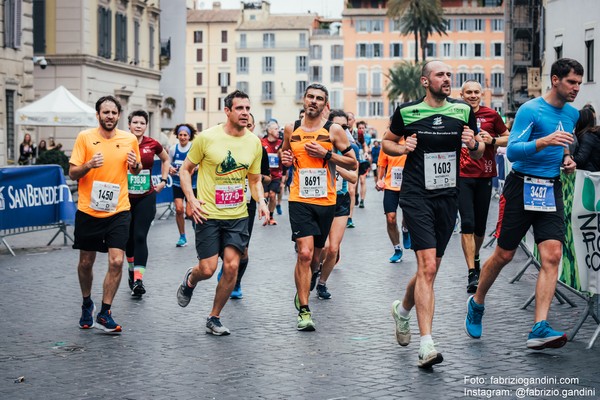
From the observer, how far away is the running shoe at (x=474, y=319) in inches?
345

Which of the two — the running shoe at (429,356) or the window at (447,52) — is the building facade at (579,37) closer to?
the running shoe at (429,356)

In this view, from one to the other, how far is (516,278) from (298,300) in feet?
11.5

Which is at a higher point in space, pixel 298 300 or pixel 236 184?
pixel 236 184

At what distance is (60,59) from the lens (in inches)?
1722

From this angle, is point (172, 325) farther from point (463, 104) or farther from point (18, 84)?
point (18, 84)

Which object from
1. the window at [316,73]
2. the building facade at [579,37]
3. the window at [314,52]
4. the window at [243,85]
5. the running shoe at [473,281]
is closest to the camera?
the running shoe at [473,281]

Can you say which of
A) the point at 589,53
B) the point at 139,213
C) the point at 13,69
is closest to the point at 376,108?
the point at 589,53

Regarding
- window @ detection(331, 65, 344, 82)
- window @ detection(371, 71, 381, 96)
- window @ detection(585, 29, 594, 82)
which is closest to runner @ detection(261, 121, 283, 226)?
window @ detection(585, 29, 594, 82)

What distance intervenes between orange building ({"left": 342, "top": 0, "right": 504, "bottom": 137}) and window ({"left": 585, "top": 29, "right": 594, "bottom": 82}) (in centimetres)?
8281

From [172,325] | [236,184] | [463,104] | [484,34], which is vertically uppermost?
[484,34]

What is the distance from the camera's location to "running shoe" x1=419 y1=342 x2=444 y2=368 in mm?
7457

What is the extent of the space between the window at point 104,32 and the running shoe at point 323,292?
35.9 m

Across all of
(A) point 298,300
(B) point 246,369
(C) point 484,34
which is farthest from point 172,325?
(C) point 484,34

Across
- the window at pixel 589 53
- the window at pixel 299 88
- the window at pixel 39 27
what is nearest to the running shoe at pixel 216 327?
the window at pixel 589 53
